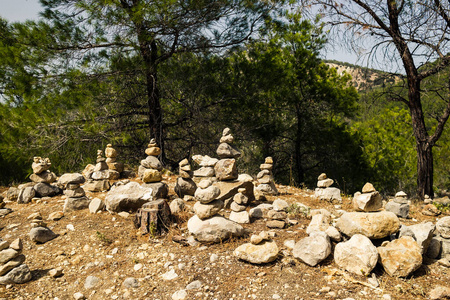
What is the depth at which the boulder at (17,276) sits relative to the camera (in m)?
3.62

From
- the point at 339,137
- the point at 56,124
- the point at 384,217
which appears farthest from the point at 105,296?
the point at 339,137

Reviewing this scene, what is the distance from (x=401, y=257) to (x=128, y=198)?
467 centimetres

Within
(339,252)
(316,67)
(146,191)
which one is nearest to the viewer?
(339,252)

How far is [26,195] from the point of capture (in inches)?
265

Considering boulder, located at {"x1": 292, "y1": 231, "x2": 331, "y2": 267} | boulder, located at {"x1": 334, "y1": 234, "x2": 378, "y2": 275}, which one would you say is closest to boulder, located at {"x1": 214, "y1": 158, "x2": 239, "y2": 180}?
boulder, located at {"x1": 292, "y1": 231, "x2": 331, "y2": 267}

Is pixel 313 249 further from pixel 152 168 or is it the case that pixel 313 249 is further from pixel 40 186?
pixel 40 186

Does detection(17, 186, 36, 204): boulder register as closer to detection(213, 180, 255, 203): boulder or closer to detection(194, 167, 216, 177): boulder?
detection(194, 167, 216, 177): boulder

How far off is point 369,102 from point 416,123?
161 centimetres

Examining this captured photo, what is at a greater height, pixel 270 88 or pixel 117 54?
pixel 117 54

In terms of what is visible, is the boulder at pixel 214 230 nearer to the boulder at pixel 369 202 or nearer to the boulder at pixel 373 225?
the boulder at pixel 373 225

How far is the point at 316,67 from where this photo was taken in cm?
1226

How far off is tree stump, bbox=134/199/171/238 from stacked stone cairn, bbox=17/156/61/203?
135 inches

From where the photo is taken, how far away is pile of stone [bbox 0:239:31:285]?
364 centimetres

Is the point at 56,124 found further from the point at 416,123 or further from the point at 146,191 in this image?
the point at 416,123
